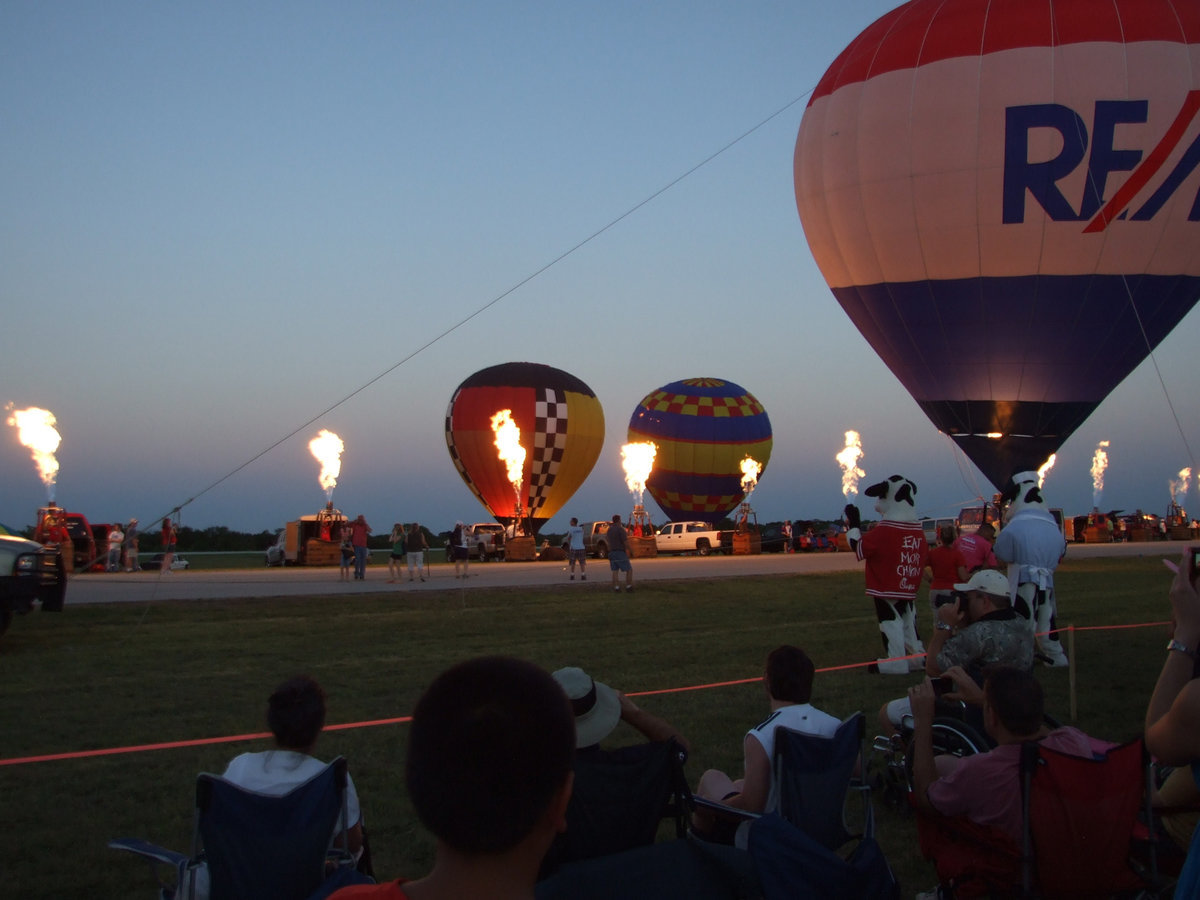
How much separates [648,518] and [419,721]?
146ft

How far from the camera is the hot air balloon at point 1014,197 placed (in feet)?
56.7

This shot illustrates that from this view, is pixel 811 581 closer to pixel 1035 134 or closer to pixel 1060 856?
pixel 1035 134

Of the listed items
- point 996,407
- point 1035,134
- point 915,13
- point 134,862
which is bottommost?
point 134,862

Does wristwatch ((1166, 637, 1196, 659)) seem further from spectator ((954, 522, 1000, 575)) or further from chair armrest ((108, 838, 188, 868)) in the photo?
spectator ((954, 522, 1000, 575))

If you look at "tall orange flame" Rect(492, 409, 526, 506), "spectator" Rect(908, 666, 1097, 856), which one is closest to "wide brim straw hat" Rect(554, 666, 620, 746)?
"spectator" Rect(908, 666, 1097, 856)

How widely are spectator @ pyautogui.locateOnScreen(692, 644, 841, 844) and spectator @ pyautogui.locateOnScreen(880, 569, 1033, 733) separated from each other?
228cm

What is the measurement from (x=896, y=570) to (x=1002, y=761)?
6.93 meters

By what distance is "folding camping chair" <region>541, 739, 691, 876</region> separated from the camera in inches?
138

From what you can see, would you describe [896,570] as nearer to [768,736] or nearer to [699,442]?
[768,736]

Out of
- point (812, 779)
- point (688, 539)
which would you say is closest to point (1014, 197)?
point (812, 779)

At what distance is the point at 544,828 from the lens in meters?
1.59

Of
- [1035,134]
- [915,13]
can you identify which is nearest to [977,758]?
[1035,134]

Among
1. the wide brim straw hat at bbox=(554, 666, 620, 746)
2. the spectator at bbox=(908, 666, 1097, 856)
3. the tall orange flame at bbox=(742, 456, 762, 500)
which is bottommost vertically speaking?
the spectator at bbox=(908, 666, 1097, 856)

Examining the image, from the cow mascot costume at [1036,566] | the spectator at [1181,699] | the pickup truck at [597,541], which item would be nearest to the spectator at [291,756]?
the spectator at [1181,699]
